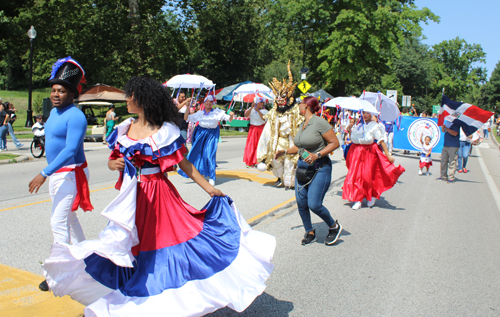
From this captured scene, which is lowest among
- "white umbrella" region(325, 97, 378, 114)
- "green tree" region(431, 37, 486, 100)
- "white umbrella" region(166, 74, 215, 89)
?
"white umbrella" region(325, 97, 378, 114)

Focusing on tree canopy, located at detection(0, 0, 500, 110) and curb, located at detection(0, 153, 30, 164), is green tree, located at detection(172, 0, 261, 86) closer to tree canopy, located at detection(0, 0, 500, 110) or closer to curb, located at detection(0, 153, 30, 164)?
tree canopy, located at detection(0, 0, 500, 110)

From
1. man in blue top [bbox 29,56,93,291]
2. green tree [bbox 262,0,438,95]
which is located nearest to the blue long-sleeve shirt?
man in blue top [bbox 29,56,93,291]

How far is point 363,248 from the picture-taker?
5.40m

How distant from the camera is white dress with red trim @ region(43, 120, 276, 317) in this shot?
276 centimetres

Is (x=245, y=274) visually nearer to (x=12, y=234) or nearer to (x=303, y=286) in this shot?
(x=303, y=286)

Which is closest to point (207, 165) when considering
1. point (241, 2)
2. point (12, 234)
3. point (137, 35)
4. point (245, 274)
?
point (12, 234)

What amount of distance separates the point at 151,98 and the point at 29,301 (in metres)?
2.04

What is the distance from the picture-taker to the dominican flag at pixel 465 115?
425 inches

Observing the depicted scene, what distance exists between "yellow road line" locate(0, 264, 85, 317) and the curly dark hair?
1724 millimetres

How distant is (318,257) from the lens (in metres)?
4.98

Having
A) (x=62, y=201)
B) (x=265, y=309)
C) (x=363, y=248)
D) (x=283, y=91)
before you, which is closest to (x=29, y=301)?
(x=62, y=201)

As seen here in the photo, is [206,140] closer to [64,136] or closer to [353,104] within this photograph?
[353,104]

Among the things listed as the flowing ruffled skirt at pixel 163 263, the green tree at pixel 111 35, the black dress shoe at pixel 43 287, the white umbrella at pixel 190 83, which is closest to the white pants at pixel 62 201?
the black dress shoe at pixel 43 287

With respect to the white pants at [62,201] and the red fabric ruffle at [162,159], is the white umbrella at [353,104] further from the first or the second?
the white pants at [62,201]
